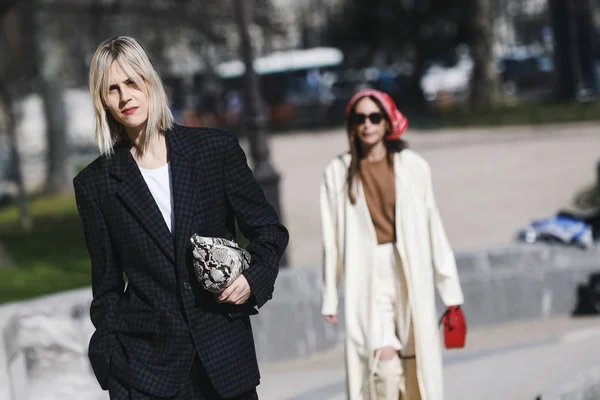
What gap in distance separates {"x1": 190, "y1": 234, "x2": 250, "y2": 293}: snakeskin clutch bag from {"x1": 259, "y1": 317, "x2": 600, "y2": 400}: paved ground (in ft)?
12.0

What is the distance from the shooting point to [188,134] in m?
3.64

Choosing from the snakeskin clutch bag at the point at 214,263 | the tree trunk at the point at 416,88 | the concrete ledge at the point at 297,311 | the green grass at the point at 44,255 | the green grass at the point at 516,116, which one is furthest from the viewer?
the tree trunk at the point at 416,88

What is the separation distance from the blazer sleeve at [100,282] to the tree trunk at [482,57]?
35.2 m

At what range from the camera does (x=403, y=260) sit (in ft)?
17.3

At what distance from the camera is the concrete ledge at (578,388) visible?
18.6ft

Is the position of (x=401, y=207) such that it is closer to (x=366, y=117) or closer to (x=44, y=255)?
(x=366, y=117)

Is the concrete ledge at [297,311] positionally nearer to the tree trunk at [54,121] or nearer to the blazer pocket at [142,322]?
the blazer pocket at [142,322]

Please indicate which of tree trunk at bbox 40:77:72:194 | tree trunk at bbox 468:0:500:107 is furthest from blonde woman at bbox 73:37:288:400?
tree trunk at bbox 468:0:500:107

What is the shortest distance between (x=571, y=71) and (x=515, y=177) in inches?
644

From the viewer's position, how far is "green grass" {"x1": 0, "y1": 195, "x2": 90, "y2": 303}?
36.6 feet

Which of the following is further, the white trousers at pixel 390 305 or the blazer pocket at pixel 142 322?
the white trousers at pixel 390 305

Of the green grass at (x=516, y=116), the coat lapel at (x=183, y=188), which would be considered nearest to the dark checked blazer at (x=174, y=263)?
the coat lapel at (x=183, y=188)

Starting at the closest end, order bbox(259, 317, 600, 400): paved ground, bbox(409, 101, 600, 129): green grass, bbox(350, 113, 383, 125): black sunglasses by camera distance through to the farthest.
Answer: bbox(350, 113, 383, 125): black sunglasses, bbox(259, 317, 600, 400): paved ground, bbox(409, 101, 600, 129): green grass

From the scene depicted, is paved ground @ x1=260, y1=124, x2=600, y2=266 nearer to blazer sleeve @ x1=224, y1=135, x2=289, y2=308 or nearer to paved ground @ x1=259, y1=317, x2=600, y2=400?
paved ground @ x1=259, y1=317, x2=600, y2=400
